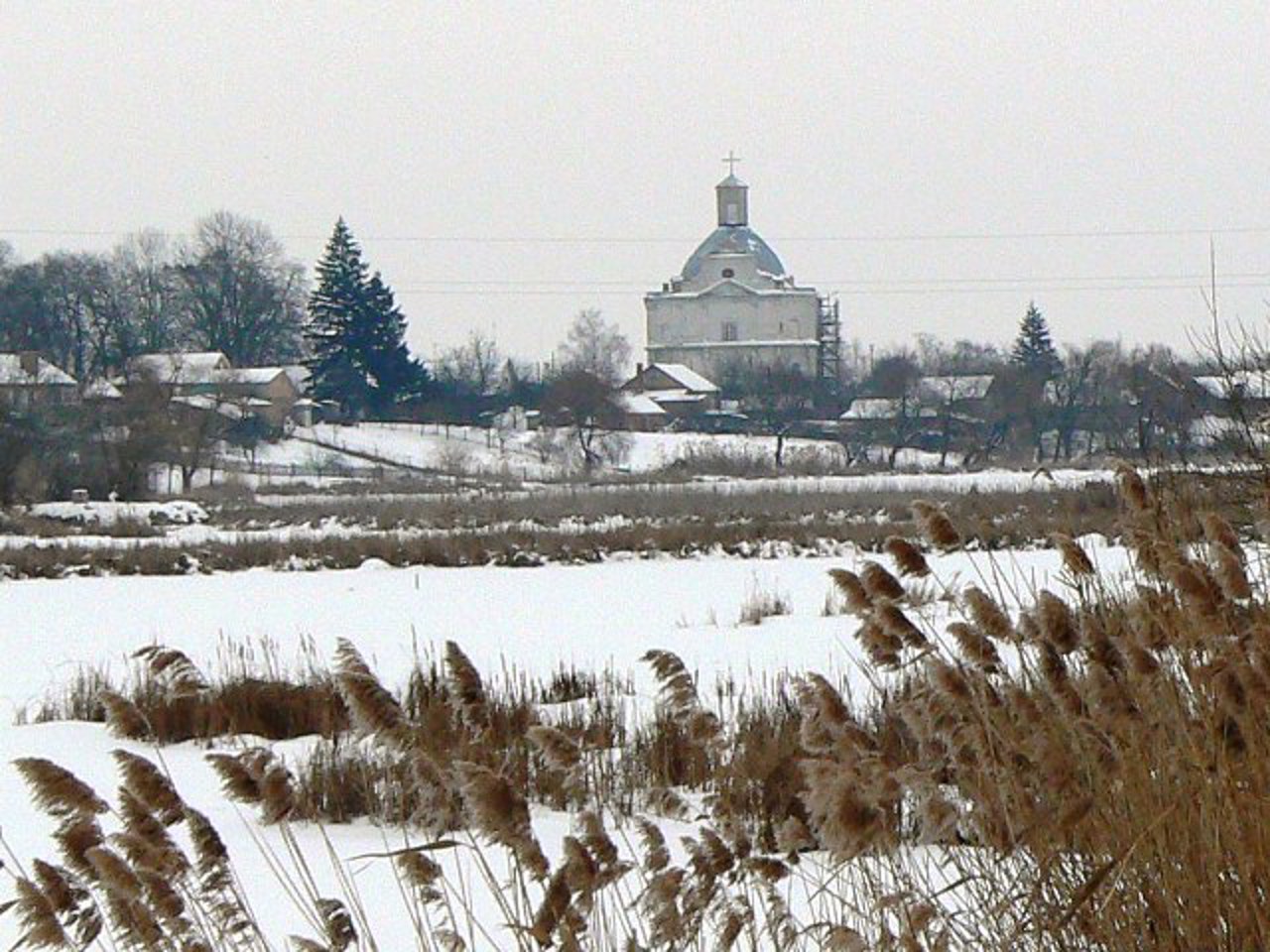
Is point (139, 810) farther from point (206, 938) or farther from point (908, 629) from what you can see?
point (908, 629)

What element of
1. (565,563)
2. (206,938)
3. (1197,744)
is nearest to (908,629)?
(1197,744)

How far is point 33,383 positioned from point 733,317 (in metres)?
60.1

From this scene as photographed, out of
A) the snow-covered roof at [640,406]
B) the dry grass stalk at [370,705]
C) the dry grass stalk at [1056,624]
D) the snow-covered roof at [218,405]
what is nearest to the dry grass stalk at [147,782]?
the dry grass stalk at [370,705]

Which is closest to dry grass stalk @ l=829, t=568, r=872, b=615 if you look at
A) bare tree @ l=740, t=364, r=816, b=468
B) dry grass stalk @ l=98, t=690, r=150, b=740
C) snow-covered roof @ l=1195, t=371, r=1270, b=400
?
dry grass stalk @ l=98, t=690, r=150, b=740

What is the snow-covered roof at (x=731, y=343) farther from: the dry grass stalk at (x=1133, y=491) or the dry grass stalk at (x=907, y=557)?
the dry grass stalk at (x=907, y=557)

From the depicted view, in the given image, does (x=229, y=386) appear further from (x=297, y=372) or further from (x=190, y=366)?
(x=297, y=372)

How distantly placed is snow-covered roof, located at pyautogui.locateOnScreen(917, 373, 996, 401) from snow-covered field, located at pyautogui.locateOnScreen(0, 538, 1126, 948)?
53957 millimetres

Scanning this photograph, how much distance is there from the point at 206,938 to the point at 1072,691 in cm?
219

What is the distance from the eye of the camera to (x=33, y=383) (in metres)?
64.6

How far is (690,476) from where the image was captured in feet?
196

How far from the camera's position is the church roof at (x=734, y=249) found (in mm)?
120500

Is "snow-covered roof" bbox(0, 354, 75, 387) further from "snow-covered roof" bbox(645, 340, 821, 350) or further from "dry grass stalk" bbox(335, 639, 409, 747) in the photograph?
"dry grass stalk" bbox(335, 639, 409, 747)

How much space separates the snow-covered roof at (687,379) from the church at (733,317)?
6583 mm

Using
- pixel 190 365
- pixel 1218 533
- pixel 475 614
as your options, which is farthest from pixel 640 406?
pixel 1218 533
